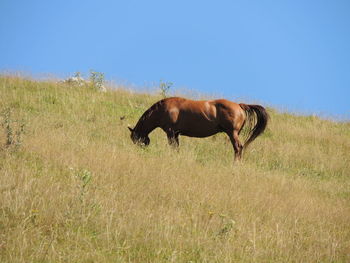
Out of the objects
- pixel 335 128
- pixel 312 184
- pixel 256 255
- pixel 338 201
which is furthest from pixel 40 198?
pixel 335 128

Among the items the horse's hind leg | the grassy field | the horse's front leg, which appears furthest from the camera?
the horse's hind leg

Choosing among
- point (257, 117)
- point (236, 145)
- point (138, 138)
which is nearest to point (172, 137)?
point (138, 138)

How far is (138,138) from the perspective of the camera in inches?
480

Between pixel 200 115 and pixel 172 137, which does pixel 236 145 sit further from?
pixel 172 137

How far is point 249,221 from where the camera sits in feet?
22.4

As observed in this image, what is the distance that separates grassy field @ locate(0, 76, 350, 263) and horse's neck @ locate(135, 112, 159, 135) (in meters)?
0.53

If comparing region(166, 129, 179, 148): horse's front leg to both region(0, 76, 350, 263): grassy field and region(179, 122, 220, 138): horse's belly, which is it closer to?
region(179, 122, 220, 138): horse's belly

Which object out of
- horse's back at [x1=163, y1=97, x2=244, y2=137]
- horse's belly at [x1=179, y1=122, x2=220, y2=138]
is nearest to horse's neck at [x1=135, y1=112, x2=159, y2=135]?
horse's back at [x1=163, y1=97, x2=244, y2=137]

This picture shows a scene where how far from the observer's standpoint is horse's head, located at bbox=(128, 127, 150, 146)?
1191 cm

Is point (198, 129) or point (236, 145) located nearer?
point (236, 145)

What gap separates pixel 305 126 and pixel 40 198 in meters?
14.0

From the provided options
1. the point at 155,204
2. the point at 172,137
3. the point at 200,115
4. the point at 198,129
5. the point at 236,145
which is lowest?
the point at 155,204

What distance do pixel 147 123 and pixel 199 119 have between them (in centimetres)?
145

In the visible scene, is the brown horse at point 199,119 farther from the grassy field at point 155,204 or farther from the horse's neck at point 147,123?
the grassy field at point 155,204
